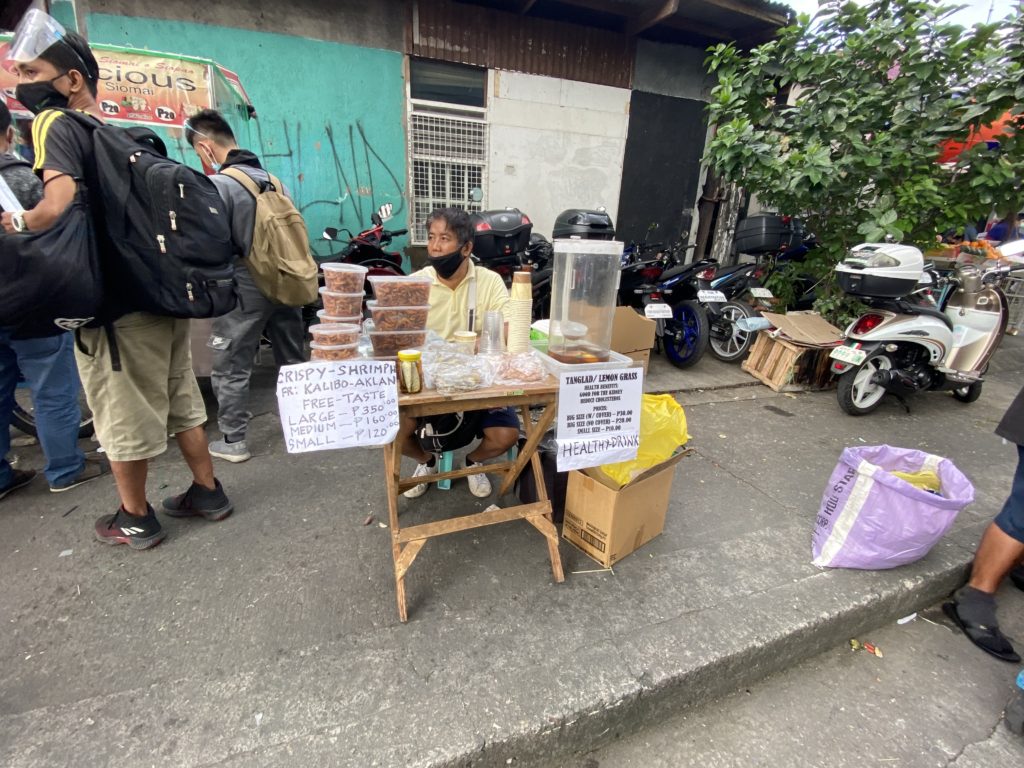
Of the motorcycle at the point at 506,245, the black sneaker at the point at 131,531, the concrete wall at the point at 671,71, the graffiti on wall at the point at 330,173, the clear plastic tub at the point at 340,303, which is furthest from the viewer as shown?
the concrete wall at the point at 671,71

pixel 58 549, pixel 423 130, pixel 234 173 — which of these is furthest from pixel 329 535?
pixel 423 130

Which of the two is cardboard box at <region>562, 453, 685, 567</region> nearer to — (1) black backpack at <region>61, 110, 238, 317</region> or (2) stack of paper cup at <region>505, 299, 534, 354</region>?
(2) stack of paper cup at <region>505, 299, 534, 354</region>

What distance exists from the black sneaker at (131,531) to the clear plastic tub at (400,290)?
1.51 m

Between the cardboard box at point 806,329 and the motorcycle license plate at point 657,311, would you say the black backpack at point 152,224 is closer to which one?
the motorcycle license plate at point 657,311

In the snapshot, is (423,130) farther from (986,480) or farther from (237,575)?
(986,480)

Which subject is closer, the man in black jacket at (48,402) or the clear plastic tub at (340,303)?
the clear plastic tub at (340,303)

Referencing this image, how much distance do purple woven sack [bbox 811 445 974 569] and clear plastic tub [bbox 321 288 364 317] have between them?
86.2 inches

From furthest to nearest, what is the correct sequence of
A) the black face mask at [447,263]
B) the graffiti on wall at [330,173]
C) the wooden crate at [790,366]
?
1. the graffiti on wall at [330,173]
2. the wooden crate at [790,366]
3. the black face mask at [447,263]

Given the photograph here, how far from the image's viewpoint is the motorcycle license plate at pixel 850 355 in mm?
4016

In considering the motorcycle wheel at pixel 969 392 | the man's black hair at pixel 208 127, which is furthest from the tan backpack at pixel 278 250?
the motorcycle wheel at pixel 969 392

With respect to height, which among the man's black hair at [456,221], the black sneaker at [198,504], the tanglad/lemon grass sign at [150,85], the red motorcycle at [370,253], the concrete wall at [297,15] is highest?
the concrete wall at [297,15]

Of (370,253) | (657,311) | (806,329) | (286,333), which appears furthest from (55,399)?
(806,329)

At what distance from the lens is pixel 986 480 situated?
3283 mm

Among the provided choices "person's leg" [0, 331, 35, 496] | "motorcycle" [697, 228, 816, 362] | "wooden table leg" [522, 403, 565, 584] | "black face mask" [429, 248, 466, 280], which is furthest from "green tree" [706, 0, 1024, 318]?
"person's leg" [0, 331, 35, 496]
